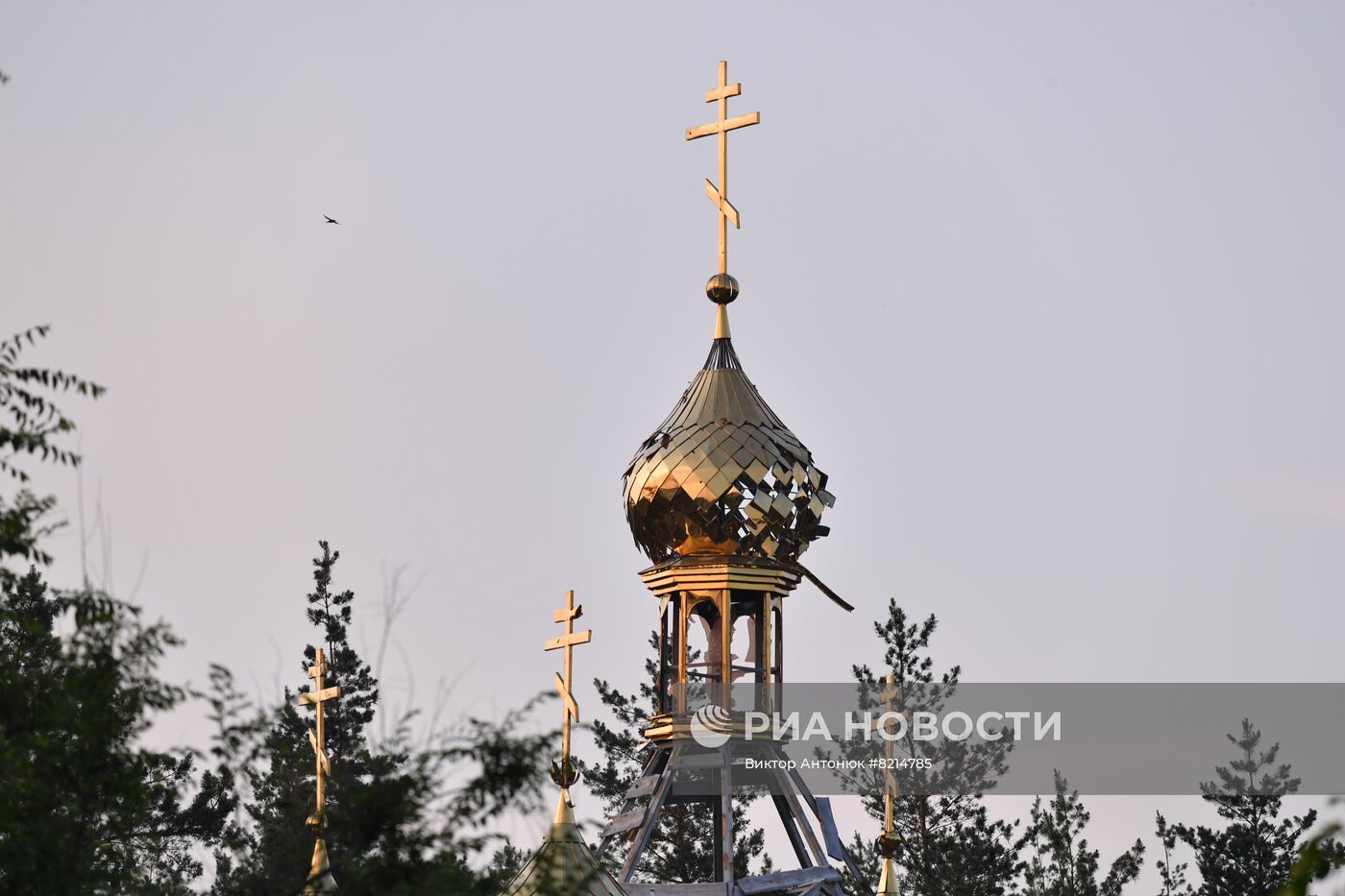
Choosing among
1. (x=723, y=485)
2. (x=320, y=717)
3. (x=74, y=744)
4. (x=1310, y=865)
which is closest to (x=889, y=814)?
(x=723, y=485)

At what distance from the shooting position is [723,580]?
29.7 m

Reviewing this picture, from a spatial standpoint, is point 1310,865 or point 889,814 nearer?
point 1310,865

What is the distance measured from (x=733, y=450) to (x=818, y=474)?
1003 millimetres

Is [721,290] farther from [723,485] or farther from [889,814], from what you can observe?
[889,814]

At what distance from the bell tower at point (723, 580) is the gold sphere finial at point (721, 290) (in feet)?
4.05

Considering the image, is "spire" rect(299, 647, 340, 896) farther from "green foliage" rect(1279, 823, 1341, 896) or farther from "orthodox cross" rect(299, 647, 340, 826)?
"green foliage" rect(1279, 823, 1341, 896)

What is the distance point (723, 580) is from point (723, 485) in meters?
0.92

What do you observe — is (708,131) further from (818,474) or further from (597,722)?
(597,722)

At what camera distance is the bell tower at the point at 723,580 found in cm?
2956

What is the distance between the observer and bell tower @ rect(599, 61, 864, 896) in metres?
29.6

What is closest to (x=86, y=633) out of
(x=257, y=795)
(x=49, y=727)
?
(x=49, y=727)

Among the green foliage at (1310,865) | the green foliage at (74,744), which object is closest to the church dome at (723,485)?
the green foliage at (74,744)
